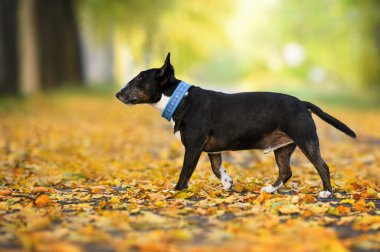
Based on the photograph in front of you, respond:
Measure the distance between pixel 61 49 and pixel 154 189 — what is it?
1103 inches

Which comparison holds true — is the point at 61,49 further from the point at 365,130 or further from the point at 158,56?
the point at 365,130

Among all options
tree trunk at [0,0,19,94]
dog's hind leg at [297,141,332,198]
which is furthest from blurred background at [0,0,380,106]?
dog's hind leg at [297,141,332,198]

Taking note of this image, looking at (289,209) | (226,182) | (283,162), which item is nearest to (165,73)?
(226,182)

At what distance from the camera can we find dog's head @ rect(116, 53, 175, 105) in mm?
7156

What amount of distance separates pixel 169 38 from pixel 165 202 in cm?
3787

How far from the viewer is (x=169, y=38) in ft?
143

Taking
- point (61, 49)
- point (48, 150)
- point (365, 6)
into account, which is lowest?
point (48, 150)

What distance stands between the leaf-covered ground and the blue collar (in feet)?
2.89

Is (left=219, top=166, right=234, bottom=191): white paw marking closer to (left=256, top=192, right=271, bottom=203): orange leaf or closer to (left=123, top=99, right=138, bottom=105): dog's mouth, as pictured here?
(left=256, top=192, right=271, bottom=203): orange leaf

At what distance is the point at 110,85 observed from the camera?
41.6m

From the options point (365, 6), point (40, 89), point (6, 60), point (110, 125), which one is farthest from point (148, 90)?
point (365, 6)

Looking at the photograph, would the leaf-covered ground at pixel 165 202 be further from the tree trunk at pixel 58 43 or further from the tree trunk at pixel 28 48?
the tree trunk at pixel 58 43

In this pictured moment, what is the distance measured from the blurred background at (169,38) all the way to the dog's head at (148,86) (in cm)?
1805

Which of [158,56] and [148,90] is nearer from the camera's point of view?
[148,90]
